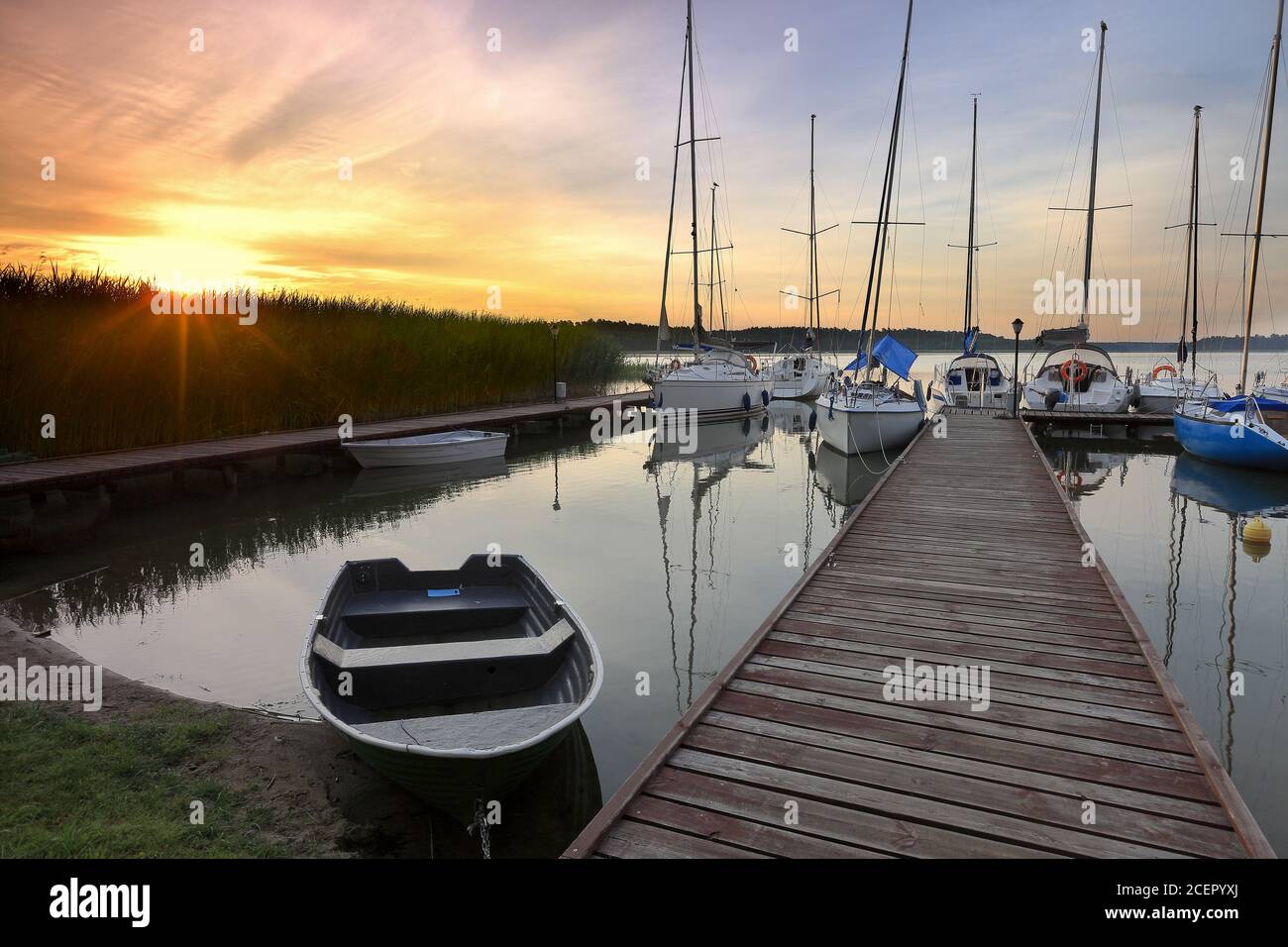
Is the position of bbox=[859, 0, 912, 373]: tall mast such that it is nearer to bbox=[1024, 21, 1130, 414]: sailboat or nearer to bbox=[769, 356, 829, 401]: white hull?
bbox=[1024, 21, 1130, 414]: sailboat

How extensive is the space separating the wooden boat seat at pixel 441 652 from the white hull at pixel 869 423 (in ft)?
43.3

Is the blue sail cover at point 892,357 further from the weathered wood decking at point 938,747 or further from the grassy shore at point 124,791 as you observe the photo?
the grassy shore at point 124,791

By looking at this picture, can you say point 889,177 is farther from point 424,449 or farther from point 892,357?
point 424,449

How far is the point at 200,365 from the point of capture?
15000mm

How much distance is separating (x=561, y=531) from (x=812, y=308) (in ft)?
100

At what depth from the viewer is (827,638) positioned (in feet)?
16.9

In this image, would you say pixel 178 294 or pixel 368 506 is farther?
pixel 178 294

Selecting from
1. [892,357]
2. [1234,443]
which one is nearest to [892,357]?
[892,357]

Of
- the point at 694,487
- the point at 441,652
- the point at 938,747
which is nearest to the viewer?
the point at 938,747

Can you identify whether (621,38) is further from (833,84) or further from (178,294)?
(178,294)

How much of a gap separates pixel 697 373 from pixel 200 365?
51.1 ft

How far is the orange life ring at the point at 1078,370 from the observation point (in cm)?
2347

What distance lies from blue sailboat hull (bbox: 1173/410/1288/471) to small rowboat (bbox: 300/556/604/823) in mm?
16145
